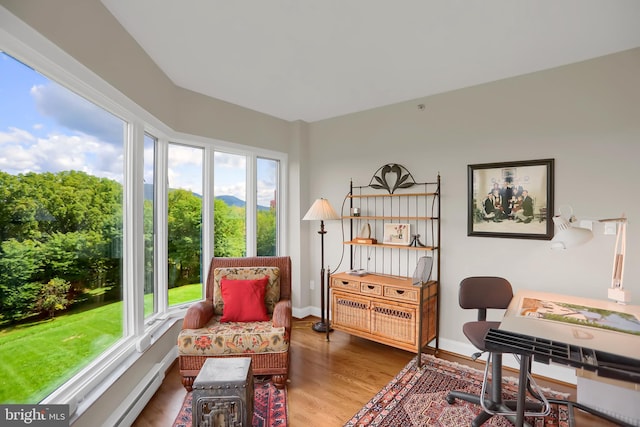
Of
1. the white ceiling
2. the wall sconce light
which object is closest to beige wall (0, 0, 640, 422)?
the white ceiling

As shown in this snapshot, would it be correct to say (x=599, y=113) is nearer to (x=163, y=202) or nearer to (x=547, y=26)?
(x=547, y=26)

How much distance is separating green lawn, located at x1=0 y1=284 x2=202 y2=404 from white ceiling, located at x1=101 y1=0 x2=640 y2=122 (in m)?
1.85

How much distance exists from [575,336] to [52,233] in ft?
9.09

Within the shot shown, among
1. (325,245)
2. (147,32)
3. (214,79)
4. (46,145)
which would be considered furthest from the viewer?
(325,245)

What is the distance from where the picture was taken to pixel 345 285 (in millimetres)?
3264

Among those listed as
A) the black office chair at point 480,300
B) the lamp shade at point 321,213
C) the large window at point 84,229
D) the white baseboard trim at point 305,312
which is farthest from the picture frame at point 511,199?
the large window at point 84,229

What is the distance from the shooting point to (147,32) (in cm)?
204

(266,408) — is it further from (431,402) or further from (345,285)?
(345,285)

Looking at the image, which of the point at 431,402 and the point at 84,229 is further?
the point at 431,402

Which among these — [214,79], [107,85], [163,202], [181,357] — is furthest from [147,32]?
[181,357]

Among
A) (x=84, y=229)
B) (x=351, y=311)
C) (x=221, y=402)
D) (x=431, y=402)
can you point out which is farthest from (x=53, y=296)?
(x=431, y=402)

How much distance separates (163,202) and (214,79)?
4.13 ft

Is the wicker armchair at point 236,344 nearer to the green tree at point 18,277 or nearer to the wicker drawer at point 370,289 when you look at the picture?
the wicker drawer at point 370,289

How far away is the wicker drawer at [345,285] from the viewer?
3.18 meters
